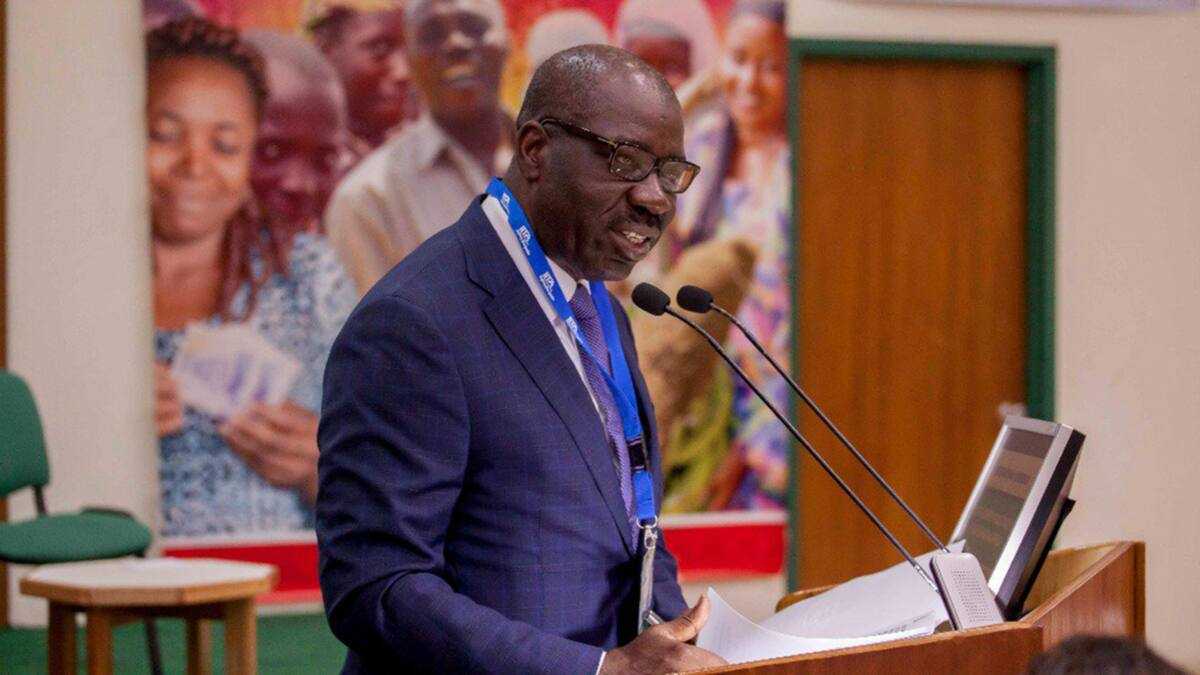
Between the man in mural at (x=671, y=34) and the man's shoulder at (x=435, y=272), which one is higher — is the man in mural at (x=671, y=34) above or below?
above

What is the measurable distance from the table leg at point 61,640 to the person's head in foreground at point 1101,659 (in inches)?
112

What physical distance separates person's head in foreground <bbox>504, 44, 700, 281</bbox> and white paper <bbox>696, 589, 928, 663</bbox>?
0.46 meters

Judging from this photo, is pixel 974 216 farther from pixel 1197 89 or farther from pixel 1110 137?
pixel 1197 89

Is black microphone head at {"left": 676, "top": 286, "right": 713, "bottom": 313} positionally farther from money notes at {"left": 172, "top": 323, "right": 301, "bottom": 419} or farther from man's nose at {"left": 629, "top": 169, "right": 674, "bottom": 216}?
money notes at {"left": 172, "top": 323, "right": 301, "bottom": 419}

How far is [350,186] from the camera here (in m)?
5.02

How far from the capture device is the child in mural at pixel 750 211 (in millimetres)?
5305

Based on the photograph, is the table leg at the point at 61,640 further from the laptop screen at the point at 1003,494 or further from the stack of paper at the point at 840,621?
the laptop screen at the point at 1003,494

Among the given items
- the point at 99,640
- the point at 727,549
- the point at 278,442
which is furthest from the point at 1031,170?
the point at 99,640

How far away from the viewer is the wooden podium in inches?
55.3

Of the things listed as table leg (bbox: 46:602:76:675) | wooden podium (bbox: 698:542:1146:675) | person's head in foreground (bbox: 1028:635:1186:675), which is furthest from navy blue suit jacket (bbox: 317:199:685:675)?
table leg (bbox: 46:602:76:675)

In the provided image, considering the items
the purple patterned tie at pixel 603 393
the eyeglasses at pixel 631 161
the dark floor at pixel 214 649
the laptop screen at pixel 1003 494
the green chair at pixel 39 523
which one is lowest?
the dark floor at pixel 214 649

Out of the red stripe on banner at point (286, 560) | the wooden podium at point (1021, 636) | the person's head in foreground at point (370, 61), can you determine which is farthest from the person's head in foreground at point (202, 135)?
the wooden podium at point (1021, 636)

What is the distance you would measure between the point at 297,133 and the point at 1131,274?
3371mm

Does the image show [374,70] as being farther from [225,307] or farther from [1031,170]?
[1031,170]
